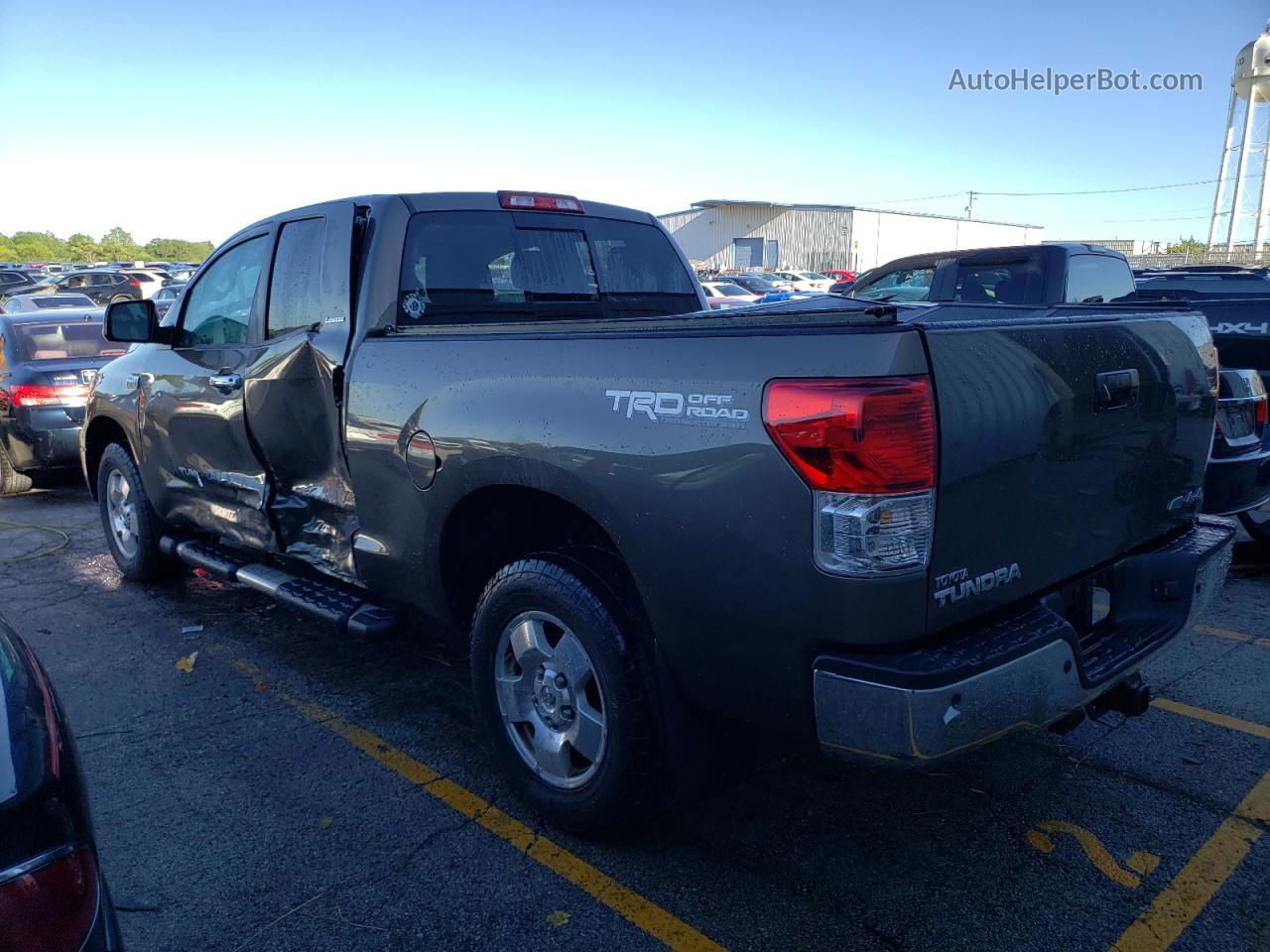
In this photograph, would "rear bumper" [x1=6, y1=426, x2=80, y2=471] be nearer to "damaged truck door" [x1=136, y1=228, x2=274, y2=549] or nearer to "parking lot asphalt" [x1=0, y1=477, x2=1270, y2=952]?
"damaged truck door" [x1=136, y1=228, x2=274, y2=549]

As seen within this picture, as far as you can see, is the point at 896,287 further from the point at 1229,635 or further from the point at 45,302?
the point at 45,302

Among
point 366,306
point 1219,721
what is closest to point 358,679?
point 366,306

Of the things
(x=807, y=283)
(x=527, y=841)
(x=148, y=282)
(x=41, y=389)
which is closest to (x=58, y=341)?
(x=41, y=389)

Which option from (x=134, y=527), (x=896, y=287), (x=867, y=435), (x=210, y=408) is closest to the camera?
(x=867, y=435)

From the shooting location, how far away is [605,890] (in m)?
2.85

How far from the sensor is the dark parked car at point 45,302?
18.5 meters

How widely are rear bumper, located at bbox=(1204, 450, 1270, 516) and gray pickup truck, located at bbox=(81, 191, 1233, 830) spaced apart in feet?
5.38

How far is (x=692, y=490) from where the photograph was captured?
2.43 m

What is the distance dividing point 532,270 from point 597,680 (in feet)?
6.81

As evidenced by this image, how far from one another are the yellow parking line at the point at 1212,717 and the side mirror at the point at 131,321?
5155 millimetres

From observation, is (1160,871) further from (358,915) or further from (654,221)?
(654,221)

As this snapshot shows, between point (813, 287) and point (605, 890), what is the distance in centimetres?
3706

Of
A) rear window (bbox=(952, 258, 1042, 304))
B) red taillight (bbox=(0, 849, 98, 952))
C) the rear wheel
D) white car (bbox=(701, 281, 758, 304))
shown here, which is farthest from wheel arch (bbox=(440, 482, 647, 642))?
white car (bbox=(701, 281, 758, 304))

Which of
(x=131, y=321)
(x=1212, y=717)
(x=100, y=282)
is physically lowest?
(x=1212, y=717)
